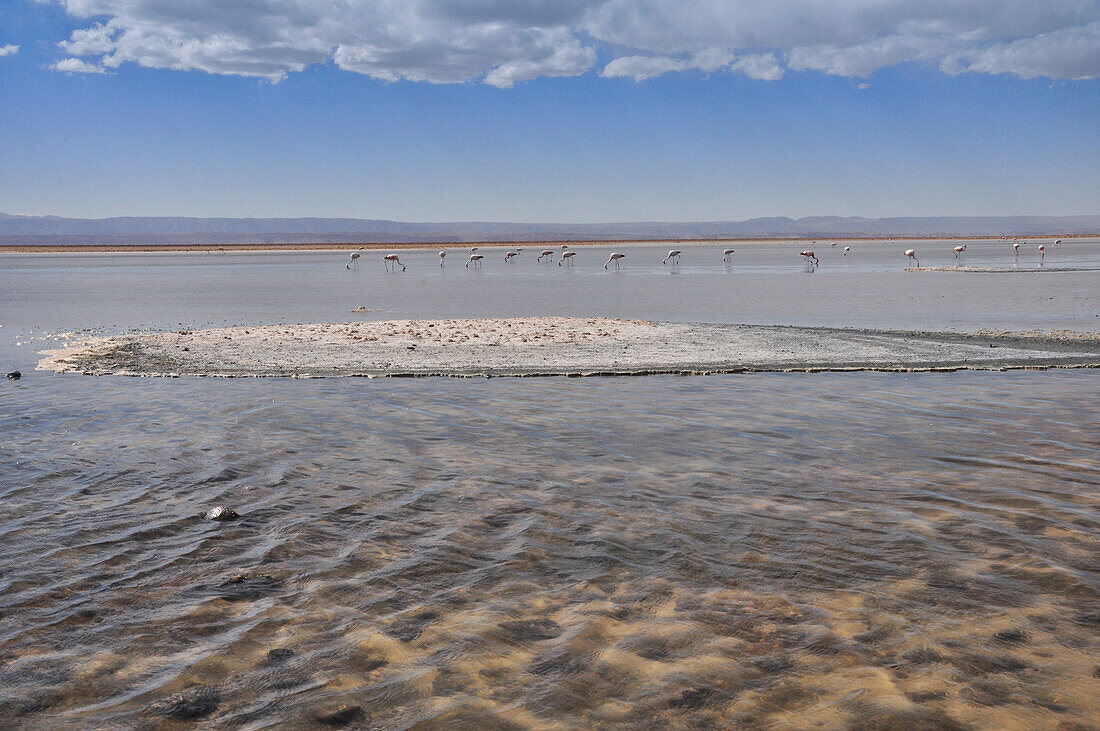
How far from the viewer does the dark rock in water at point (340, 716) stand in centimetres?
402

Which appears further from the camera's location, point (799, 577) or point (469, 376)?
point (469, 376)

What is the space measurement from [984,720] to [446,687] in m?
2.55

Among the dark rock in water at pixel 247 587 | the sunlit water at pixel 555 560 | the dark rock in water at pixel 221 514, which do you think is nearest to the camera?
the sunlit water at pixel 555 560

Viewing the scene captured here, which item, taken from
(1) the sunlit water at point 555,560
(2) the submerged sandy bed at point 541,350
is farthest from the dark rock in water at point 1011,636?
(2) the submerged sandy bed at point 541,350

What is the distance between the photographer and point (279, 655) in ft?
15.3

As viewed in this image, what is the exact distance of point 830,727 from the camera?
398cm

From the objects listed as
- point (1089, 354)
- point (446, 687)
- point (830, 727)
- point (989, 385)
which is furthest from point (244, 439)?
point (1089, 354)

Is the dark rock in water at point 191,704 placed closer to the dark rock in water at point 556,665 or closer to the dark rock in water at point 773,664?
the dark rock in water at point 556,665

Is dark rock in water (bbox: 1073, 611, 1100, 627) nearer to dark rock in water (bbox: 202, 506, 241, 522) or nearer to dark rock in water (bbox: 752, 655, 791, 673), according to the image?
dark rock in water (bbox: 752, 655, 791, 673)

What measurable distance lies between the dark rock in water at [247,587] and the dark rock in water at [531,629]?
1605 mm

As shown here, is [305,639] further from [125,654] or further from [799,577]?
[799,577]

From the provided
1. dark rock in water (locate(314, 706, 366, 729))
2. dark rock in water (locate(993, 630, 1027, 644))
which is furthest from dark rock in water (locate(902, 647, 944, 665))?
dark rock in water (locate(314, 706, 366, 729))

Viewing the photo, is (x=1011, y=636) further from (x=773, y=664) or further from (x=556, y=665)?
(x=556, y=665)

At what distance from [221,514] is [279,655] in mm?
2526
